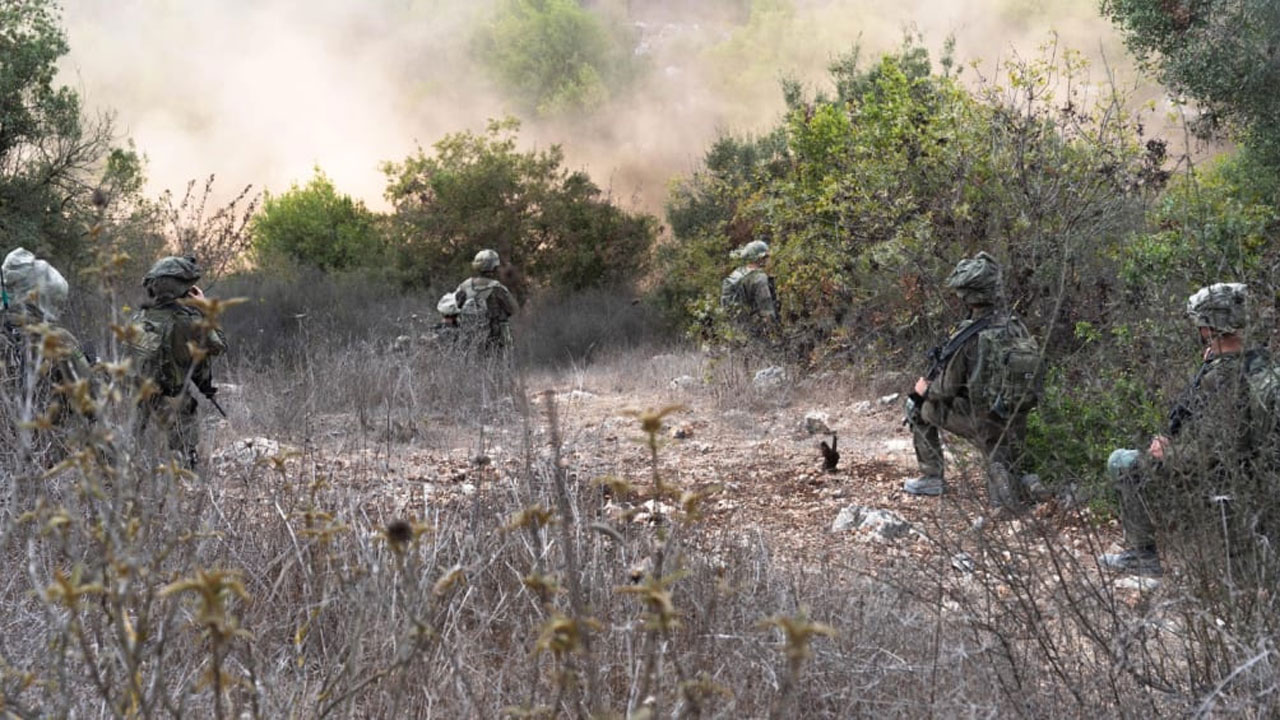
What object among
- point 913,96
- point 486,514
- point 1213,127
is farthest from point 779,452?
point 1213,127

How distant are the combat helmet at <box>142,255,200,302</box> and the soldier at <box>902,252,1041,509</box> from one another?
3607 mm

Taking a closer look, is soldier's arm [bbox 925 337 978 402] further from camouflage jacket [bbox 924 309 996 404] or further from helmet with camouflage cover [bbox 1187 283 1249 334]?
helmet with camouflage cover [bbox 1187 283 1249 334]

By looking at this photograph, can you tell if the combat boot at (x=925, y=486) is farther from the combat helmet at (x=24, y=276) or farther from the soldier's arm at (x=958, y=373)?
the combat helmet at (x=24, y=276)

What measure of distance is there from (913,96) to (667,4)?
7492 cm

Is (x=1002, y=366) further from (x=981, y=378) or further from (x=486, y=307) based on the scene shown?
(x=486, y=307)

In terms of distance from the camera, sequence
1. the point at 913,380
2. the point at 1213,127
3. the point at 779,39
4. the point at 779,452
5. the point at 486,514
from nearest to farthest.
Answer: the point at 486,514 < the point at 779,452 < the point at 913,380 < the point at 1213,127 < the point at 779,39

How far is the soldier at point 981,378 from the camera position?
5289mm

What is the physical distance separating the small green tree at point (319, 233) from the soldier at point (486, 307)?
13.0 meters

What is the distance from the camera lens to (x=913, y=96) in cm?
902

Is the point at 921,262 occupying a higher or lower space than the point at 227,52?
lower

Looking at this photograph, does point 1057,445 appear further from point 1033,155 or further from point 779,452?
point 1033,155

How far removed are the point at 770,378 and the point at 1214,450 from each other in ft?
22.3

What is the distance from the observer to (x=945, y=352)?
5582 mm

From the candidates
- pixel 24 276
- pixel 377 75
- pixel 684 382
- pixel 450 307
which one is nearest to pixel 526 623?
pixel 24 276
